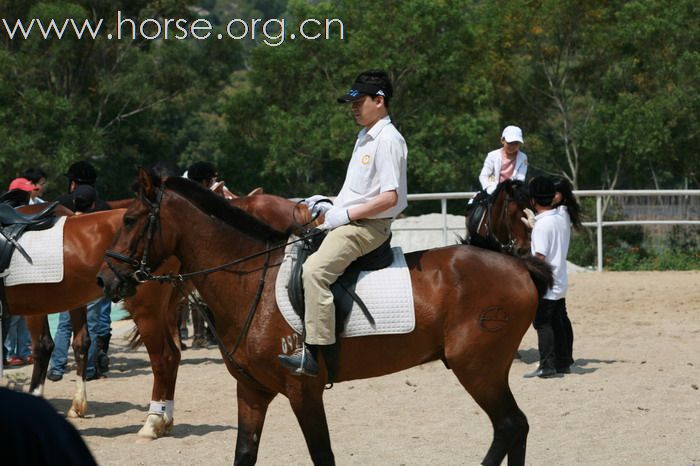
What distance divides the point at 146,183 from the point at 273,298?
1.11 metres

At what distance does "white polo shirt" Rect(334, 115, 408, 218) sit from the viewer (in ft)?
20.4

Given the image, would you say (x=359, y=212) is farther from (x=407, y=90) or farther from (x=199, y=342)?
(x=407, y=90)

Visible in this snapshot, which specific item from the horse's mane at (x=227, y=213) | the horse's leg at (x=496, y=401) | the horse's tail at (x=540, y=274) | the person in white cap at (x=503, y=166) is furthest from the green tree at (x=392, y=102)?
the horse's leg at (x=496, y=401)

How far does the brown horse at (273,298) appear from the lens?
6.36 m

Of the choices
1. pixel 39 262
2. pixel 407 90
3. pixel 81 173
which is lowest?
pixel 39 262

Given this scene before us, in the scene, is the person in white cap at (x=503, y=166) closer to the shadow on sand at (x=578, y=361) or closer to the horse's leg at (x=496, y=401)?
the shadow on sand at (x=578, y=361)

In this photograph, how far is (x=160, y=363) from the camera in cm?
874

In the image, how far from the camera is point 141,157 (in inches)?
1323

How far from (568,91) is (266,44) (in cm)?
968

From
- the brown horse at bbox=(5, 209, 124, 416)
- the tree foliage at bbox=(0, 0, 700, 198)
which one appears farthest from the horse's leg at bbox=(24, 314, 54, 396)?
the tree foliage at bbox=(0, 0, 700, 198)

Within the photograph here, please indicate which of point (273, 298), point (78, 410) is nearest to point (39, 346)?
point (78, 410)

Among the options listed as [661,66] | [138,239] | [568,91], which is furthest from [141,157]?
[138,239]

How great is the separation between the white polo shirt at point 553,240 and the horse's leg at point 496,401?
429cm

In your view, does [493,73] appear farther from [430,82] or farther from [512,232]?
[512,232]
